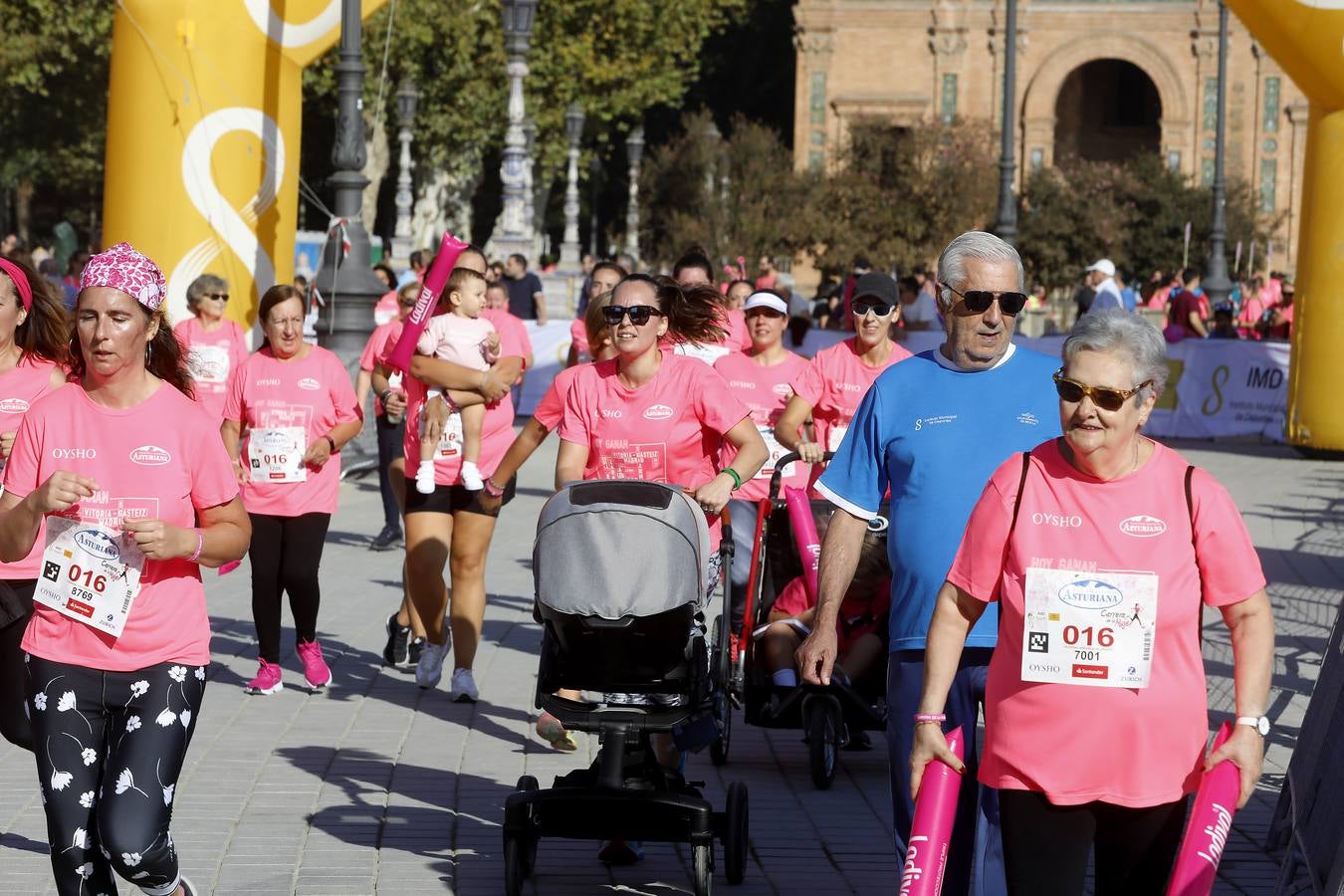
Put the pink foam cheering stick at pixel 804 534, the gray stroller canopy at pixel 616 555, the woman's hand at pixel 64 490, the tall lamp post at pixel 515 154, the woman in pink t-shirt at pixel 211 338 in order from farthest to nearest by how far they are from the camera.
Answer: the tall lamp post at pixel 515 154 → the woman in pink t-shirt at pixel 211 338 → the pink foam cheering stick at pixel 804 534 → the gray stroller canopy at pixel 616 555 → the woman's hand at pixel 64 490

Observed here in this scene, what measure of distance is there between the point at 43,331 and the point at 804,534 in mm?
3293

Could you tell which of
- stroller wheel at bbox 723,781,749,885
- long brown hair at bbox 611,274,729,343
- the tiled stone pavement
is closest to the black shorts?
the tiled stone pavement

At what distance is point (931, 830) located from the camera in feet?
14.4

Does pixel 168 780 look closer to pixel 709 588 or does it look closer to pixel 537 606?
pixel 537 606

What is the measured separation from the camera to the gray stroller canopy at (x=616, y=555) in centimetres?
606

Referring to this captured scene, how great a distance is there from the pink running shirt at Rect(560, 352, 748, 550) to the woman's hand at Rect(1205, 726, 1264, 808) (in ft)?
9.95

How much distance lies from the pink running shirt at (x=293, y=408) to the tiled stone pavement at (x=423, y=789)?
2.94ft

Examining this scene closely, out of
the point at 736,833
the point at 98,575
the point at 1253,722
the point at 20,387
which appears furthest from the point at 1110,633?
the point at 20,387

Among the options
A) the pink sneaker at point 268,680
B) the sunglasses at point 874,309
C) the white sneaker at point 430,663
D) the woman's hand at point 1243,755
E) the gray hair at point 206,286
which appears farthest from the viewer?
the gray hair at point 206,286

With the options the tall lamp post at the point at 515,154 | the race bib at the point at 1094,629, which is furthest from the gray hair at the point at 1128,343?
the tall lamp post at the point at 515,154

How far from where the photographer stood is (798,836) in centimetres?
721

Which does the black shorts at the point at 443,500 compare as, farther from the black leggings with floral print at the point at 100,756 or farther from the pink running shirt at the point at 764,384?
the black leggings with floral print at the point at 100,756

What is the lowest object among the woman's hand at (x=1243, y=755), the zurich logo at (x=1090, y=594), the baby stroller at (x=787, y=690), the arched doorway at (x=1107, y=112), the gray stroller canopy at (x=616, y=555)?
the baby stroller at (x=787, y=690)

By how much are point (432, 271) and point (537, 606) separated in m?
3.97
